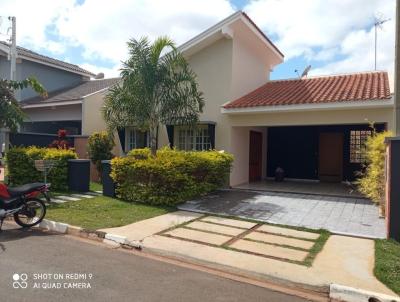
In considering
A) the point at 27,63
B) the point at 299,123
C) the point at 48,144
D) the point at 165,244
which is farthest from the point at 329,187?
the point at 27,63

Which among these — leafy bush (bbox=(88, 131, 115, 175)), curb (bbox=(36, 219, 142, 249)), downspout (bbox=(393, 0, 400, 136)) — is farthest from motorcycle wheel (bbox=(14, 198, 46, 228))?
downspout (bbox=(393, 0, 400, 136))

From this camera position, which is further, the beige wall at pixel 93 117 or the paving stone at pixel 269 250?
the beige wall at pixel 93 117

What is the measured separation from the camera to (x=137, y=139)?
15.6 metres

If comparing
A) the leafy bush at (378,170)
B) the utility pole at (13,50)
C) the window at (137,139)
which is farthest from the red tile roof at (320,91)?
the utility pole at (13,50)

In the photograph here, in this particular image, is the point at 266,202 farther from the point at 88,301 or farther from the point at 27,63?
the point at 27,63

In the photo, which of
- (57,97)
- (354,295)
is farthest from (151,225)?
(57,97)

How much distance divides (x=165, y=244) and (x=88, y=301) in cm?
248

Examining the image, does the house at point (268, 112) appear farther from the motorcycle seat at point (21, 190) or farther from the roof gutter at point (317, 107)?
the motorcycle seat at point (21, 190)

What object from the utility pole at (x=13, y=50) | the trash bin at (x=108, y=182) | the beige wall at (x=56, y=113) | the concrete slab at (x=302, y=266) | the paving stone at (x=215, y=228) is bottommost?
the concrete slab at (x=302, y=266)

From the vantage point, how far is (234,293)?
15.1 feet

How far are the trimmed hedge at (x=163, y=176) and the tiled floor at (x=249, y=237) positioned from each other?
1836 mm

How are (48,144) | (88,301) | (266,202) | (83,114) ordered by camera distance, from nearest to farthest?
1. (88,301)
2. (266,202)
3. (48,144)
4. (83,114)

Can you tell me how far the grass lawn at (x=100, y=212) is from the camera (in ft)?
26.0

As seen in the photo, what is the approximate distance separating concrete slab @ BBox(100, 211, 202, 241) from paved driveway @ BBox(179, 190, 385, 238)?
0.75 metres
